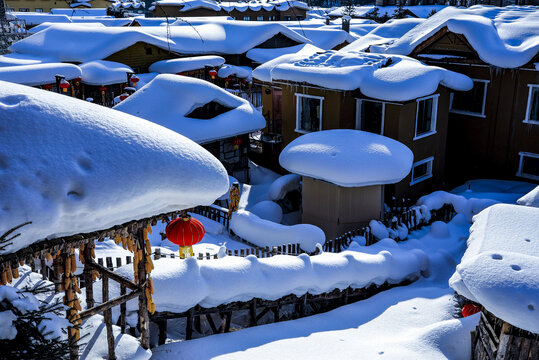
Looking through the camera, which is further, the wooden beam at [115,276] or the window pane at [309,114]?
the window pane at [309,114]

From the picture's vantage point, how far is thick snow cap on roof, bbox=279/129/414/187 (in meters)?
14.3

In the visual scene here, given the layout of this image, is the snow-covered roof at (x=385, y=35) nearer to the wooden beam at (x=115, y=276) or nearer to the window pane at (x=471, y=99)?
the window pane at (x=471, y=99)

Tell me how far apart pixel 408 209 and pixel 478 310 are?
23.2 feet

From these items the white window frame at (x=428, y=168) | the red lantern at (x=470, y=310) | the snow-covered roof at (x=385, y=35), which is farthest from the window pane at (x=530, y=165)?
the red lantern at (x=470, y=310)

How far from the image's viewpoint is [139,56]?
98.4 ft

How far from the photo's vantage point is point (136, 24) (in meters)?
37.4

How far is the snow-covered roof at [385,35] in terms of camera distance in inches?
909

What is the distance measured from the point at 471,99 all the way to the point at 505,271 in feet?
42.7

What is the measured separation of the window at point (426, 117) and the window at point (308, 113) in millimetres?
3254

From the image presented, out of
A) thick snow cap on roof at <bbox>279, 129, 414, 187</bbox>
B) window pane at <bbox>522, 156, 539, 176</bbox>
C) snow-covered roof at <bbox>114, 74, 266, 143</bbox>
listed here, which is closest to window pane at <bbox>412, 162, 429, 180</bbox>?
thick snow cap on roof at <bbox>279, 129, 414, 187</bbox>

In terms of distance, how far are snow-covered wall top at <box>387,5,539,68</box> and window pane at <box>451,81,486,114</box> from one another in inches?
52.1

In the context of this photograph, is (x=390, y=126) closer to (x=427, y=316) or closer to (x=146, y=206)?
(x=427, y=316)

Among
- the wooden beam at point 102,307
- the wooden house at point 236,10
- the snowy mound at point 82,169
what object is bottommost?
the wooden beam at point 102,307

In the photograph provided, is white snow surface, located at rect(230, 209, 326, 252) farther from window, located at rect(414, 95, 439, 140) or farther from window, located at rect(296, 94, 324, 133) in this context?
window, located at rect(414, 95, 439, 140)
